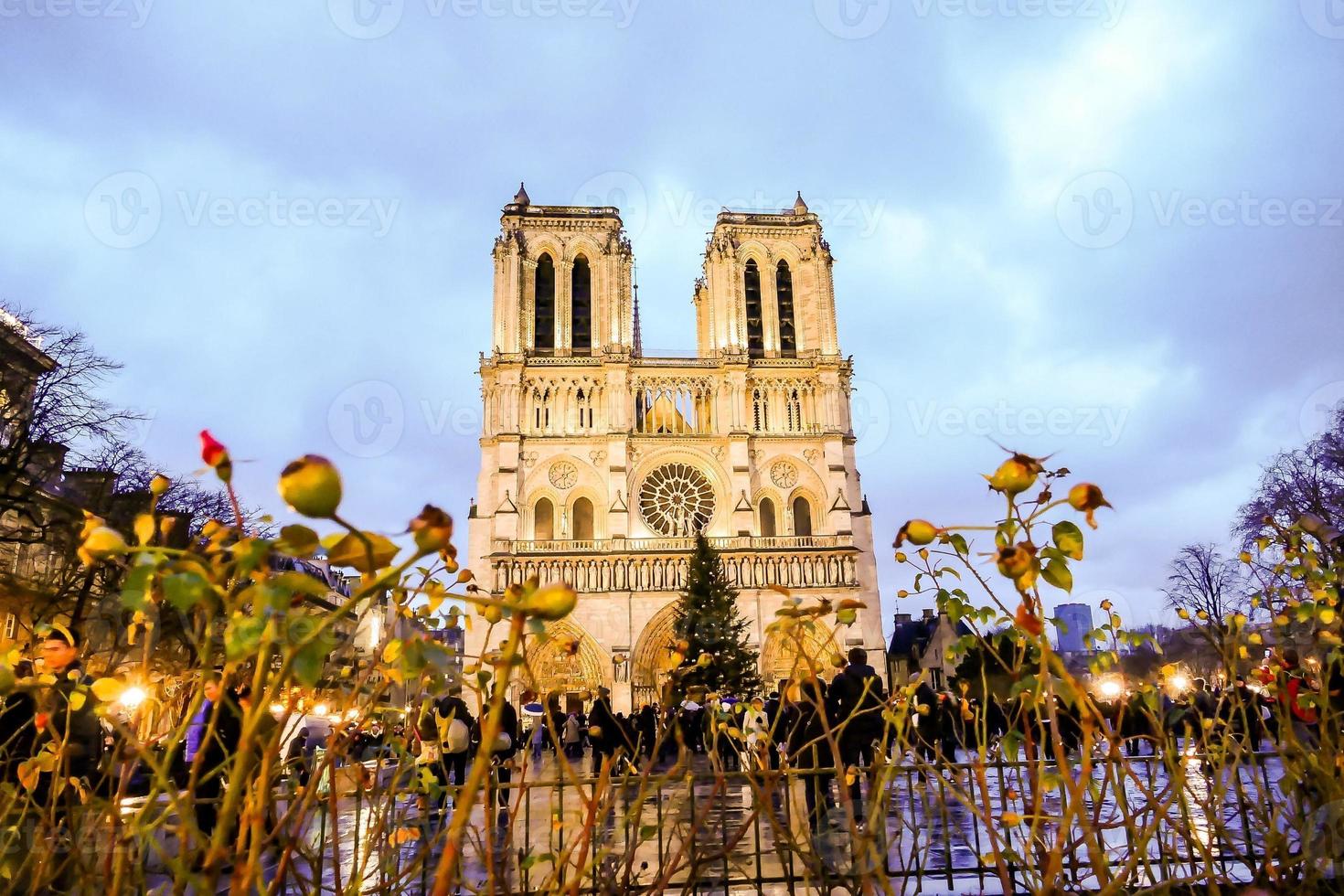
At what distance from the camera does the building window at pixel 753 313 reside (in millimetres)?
37750

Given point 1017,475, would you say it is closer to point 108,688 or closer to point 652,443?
point 108,688

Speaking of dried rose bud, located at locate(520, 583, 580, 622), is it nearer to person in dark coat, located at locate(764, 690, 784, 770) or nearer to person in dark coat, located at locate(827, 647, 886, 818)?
person in dark coat, located at locate(764, 690, 784, 770)

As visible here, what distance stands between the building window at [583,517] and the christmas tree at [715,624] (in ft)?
18.6

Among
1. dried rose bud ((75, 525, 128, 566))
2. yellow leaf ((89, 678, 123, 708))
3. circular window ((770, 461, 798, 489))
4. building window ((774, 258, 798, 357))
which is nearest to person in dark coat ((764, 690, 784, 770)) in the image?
yellow leaf ((89, 678, 123, 708))

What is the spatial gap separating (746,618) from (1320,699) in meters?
29.9

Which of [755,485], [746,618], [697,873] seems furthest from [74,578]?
[755,485]

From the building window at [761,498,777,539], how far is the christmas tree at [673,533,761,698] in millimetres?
4819

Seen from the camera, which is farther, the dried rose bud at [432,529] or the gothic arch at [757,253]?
the gothic arch at [757,253]

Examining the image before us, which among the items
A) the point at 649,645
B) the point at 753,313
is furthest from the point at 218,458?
the point at 753,313

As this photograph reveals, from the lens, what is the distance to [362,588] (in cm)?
113

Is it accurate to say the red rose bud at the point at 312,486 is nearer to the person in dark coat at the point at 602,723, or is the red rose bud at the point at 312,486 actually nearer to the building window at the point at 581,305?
the person in dark coat at the point at 602,723

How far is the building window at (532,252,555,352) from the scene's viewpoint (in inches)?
1451

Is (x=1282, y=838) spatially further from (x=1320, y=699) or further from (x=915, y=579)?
(x=915, y=579)

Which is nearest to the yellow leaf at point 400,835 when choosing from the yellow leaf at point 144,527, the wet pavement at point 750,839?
the wet pavement at point 750,839
